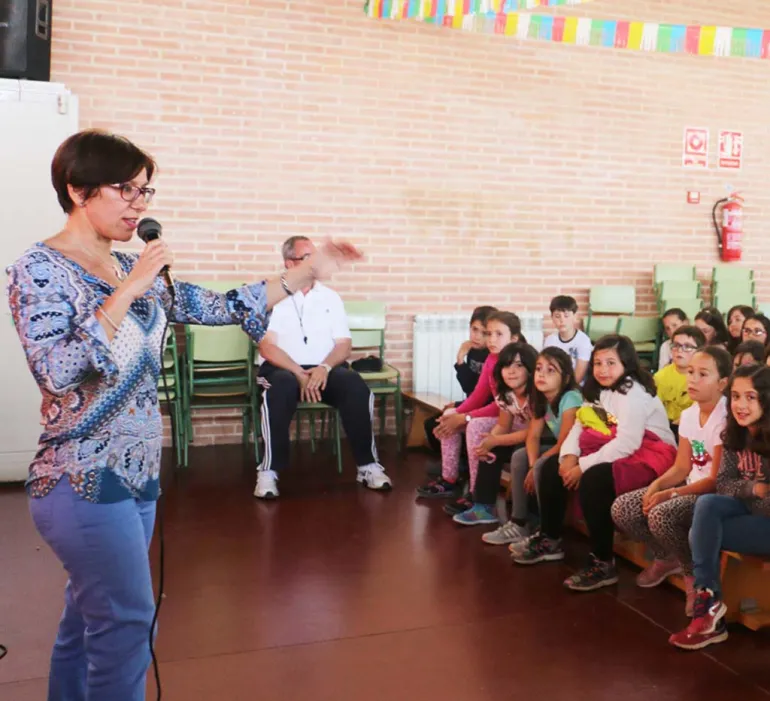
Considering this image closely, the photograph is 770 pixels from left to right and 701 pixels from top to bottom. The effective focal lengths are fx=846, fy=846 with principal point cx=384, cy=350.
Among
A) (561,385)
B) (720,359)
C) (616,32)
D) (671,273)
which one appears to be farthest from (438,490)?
(671,273)

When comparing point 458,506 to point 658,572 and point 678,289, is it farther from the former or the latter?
point 678,289

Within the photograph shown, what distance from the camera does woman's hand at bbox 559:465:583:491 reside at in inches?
136

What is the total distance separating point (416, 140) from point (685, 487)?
12.5ft

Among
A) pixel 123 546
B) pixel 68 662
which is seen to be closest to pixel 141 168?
pixel 123 546

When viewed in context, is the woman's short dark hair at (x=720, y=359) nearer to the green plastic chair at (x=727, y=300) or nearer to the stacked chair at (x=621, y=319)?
the stacked chair at (x=621, y=319)

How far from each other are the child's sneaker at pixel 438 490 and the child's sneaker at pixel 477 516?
412mm

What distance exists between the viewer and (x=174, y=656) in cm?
269

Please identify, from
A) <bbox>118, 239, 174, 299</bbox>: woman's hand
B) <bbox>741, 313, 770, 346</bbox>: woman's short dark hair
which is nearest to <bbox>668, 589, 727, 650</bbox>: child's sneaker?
<bbox>118, 239, 174, 299</bbox>: woman's hand

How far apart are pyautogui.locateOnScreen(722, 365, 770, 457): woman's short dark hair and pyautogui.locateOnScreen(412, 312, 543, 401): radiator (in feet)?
10.9

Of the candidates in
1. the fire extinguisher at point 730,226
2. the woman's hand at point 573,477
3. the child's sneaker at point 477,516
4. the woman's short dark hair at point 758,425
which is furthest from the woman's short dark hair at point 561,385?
the fire extinguisher at point 730,226

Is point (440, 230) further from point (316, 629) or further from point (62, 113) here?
point (316, 629)

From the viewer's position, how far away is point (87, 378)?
1538 millimetres

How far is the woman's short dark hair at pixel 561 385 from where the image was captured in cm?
383

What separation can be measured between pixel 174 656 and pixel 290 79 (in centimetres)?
424
